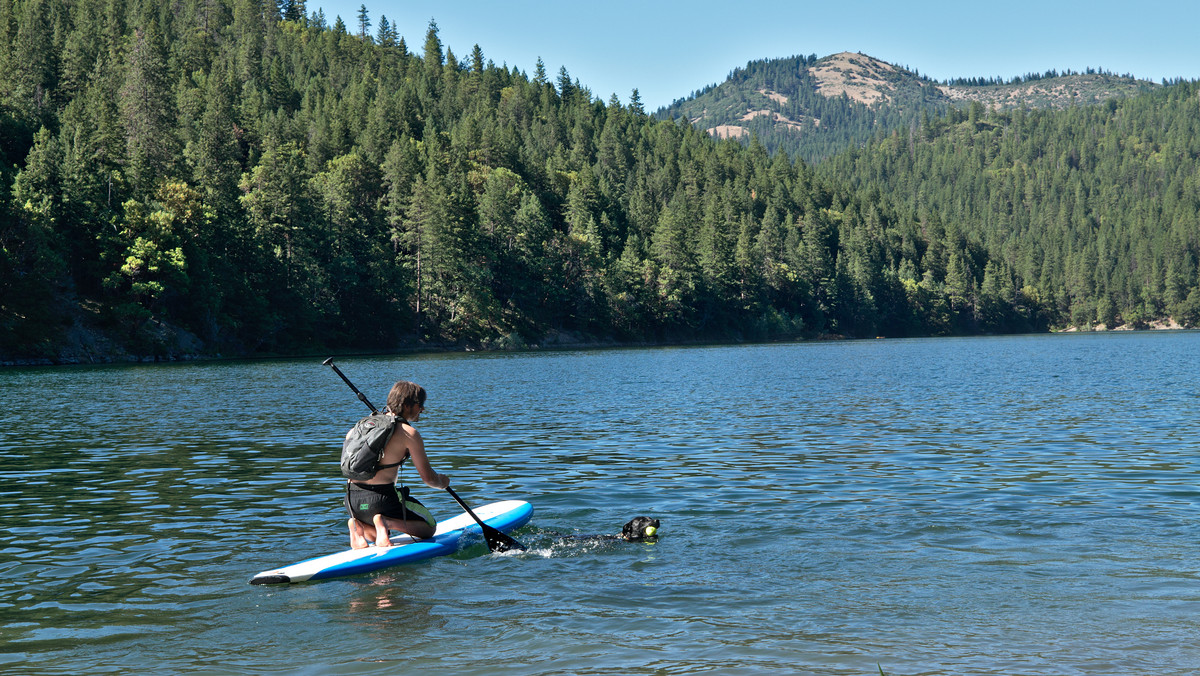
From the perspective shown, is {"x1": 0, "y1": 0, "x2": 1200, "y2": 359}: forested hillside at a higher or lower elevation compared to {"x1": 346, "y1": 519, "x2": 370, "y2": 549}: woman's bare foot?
higher

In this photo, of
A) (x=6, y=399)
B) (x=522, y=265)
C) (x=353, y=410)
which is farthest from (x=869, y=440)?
(x=522, y=265)

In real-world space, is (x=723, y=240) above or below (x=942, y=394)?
above

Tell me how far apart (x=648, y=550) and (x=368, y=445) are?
162 inches

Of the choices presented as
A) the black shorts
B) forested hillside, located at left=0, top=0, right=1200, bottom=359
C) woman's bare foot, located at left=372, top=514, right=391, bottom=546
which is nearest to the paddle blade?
the black shorts

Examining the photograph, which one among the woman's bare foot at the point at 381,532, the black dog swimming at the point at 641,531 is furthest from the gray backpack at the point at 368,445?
the black dog swimming at the point at 641,531

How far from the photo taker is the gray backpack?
12.2 metres

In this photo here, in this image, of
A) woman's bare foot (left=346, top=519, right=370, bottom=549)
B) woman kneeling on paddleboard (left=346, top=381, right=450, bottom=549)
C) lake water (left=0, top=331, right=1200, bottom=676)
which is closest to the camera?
lake water (left=0, top=331, right=1200, bottom=676)

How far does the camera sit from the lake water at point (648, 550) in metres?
9.16

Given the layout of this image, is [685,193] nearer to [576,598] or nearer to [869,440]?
[869,440]

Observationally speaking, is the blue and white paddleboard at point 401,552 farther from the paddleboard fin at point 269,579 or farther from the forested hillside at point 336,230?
the forested hillside at point 336,230

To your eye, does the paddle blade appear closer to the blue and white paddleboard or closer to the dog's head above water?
the blue and white paddleboard

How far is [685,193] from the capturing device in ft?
611

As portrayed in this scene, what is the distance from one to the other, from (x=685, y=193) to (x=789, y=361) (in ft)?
382

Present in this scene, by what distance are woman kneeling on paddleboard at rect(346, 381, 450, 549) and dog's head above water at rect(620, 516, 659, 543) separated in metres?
2.75
